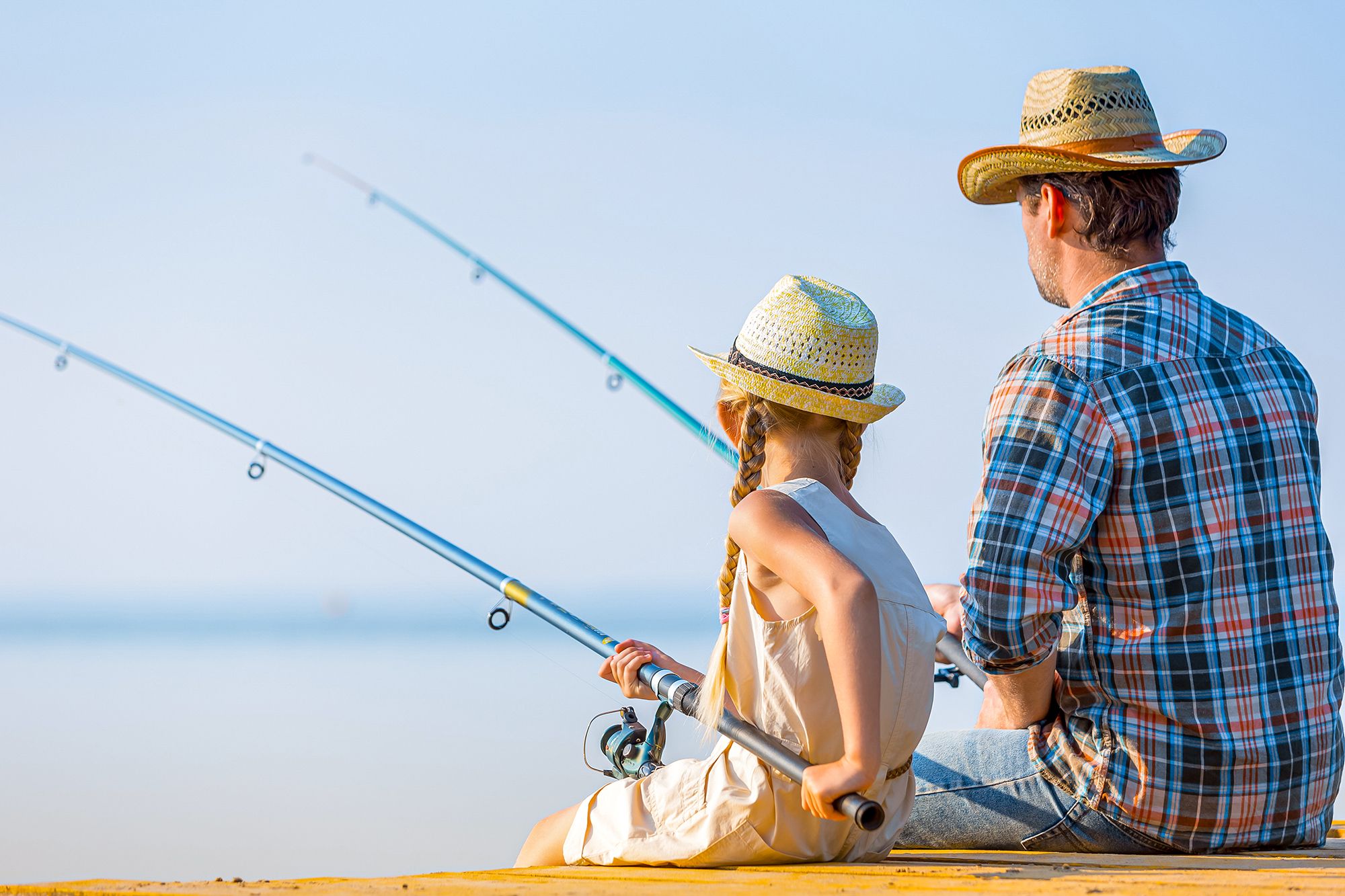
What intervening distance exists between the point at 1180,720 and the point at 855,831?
0.46 meters

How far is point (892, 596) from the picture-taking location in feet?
6.09

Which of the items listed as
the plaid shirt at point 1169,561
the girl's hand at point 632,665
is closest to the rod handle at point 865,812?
the plaid shirt at point 1169,561

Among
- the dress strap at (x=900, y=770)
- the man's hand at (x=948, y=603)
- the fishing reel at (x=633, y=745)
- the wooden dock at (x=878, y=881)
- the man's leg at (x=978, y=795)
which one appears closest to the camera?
the wooden dock at (x=878, y=881)

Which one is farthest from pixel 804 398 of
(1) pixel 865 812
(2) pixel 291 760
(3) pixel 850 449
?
(2) pixel 291 760

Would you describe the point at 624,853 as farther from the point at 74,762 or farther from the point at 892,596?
the point at 74,762

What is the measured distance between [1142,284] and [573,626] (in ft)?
3.98

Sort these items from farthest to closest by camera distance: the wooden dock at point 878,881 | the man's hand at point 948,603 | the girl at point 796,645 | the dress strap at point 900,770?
the man's hand at point 948,603
the dress strap at point 900,770
the girl at point 796,645
the wooden dock at point 878,881

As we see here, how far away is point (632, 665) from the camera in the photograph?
2.09 m

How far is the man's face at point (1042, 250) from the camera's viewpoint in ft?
6.91

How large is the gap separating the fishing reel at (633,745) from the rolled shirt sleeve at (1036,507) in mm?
560

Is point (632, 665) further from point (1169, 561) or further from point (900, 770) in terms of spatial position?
point (1169, 561)

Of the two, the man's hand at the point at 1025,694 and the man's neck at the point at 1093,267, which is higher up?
the man's neck at the point at 1093,267

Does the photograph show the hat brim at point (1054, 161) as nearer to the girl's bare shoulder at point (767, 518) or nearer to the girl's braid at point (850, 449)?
the girl's braid at point (850, 449)

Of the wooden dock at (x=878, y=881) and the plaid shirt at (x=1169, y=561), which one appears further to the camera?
the plaid shirt at (x=1169, y=561)
